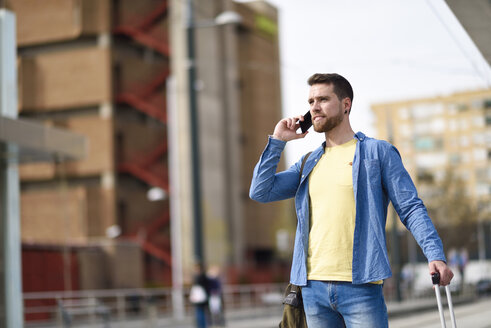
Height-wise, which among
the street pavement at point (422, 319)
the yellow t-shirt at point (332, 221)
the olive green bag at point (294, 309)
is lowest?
the street pavement at point (422, 319)

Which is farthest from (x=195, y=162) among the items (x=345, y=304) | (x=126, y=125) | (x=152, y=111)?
(x=126, y=125)

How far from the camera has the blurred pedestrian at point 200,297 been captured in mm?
18000

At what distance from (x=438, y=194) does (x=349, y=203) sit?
28699 mm

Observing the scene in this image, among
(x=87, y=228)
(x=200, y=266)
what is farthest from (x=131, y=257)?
(x=200, y=266)

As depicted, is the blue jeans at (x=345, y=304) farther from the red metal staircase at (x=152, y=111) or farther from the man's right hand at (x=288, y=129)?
the red metal staircase at (x=152, y=111)

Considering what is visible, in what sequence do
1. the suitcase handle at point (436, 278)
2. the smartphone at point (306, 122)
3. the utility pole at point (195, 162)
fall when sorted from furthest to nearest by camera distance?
the utility pole at point (195, 162) < the smartphone at point (306, 122) < the suitcase handle at point (436, 278)

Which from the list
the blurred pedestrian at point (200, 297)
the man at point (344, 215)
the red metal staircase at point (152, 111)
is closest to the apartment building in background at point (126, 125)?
the red metal staircase at point (152, 111)

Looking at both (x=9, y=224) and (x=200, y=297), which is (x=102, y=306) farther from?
(x=9, y=224)

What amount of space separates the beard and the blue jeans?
2.39ft

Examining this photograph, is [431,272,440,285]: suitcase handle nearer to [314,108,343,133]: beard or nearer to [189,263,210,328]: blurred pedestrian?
[314,108,343,133]: beard

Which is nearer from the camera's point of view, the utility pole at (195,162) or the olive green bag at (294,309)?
the olive green bag at (294,309)

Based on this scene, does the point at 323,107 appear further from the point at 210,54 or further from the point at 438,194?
the point at 210,54

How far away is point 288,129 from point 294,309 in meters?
0.88

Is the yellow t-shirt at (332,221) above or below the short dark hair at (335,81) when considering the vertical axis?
below
